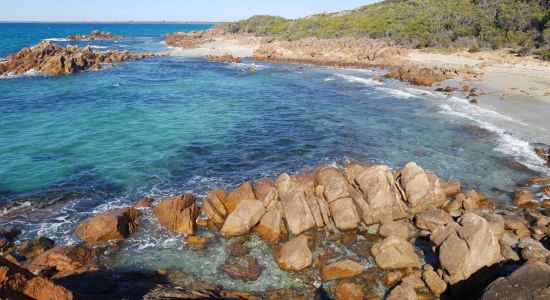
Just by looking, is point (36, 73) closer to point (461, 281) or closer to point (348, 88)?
point (348, 88)

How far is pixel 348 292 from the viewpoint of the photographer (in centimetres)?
1295

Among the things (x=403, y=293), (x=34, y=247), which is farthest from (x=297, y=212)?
(x=34, y=247)

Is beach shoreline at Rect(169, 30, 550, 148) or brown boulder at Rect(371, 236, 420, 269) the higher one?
beach shoreline at Rect(169, 30, 550, 148)

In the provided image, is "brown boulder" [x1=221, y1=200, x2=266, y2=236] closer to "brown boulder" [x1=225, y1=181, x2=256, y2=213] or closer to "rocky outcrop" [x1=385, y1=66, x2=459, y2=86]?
"brown boulder" [x1=225, y1=181, x2=256, y2=213]

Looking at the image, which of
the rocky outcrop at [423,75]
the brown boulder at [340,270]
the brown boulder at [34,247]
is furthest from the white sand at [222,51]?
the brown boulder at [340,270]

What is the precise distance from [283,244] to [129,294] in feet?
20.6

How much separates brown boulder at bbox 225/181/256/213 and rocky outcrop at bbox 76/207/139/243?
4518 millimetres

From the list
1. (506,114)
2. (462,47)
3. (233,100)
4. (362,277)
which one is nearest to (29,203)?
(362,277)

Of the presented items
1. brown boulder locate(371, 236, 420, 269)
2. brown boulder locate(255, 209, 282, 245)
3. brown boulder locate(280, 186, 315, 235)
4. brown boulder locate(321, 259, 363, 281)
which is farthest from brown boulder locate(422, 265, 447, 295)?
brown boulder locate(255, 209, 282, 245)

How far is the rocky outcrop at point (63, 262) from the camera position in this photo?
45.1 ft

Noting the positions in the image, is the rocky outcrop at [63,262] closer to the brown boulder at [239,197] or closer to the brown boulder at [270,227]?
the brown boulder at [239,197]

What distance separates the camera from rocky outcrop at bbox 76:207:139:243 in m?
16.1

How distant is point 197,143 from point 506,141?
2270 cm

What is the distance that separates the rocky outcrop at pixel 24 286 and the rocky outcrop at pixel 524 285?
36.7 feet
